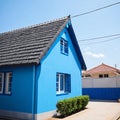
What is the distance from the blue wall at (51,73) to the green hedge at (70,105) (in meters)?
0.89

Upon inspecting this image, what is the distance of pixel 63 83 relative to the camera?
15461 mm

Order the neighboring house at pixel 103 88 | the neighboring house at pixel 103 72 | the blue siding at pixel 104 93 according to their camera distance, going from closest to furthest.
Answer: the blue siding at pixel 104 93
the neighboring house at pixel 103 88
the neighboring house at pixel 103 72

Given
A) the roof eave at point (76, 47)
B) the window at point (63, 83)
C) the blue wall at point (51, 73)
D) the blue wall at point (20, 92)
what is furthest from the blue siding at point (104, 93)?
the blue wall at point (20, 92)

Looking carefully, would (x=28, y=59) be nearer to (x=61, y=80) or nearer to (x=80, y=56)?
(x=61, y=80)

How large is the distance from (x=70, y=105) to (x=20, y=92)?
3.76 metres

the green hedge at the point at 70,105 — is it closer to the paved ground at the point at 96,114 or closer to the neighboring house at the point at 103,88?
the paved ground at the point at 96,114

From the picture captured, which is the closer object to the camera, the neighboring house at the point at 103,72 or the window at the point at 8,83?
the window at the point at 8,83

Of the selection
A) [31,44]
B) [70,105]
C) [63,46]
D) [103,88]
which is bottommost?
[70,105]

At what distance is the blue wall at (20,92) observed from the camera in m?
11.5

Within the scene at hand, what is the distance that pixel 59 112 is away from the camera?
12.2 meters

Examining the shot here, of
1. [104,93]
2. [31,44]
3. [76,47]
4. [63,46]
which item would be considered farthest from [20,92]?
[104,93]

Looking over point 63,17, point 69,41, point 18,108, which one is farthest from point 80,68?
point 18,108

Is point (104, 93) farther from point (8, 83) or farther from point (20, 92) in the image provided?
point (20, 92)

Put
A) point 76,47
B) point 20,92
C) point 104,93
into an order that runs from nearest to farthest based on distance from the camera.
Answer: point 20,92 < point 76,47 < point 104,93
